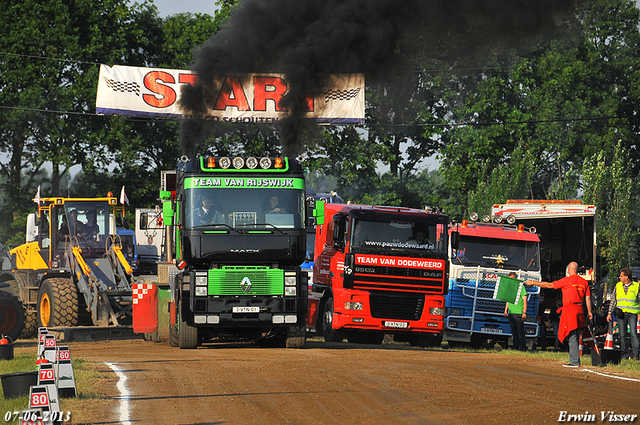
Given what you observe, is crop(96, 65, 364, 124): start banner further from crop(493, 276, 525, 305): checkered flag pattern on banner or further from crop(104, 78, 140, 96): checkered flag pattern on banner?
crop(493, 276, 525, 305): checkered flag pattern on banner

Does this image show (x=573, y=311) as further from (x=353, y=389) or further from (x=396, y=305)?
(x=353, y=389)

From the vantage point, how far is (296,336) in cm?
1803

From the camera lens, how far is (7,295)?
21.2m

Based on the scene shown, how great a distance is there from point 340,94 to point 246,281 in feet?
36.5

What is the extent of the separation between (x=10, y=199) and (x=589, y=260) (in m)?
33.0

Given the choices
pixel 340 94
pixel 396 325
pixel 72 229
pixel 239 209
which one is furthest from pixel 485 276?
pixel 72 229

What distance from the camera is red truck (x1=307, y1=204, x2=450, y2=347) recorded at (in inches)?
773

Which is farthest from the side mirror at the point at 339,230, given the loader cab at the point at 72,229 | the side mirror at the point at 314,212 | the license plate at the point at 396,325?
the loader cab at the point at 72,229

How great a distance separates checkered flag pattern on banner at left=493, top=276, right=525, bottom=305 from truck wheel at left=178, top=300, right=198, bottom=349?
24.0 ft

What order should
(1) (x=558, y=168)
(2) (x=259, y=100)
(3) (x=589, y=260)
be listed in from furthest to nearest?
(1) (x=558, y=168)
(2) (x=259, y=100)
(3) (x=589, y=260)

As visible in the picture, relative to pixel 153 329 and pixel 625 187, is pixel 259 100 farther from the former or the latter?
pixel 625 187

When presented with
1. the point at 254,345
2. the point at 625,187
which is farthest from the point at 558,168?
the point at 254,345

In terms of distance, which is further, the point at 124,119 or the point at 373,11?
the point at 124,119

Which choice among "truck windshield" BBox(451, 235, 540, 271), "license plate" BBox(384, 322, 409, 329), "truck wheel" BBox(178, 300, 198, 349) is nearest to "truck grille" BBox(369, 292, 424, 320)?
"license plate" BBox(384, 322, 409, 329)
